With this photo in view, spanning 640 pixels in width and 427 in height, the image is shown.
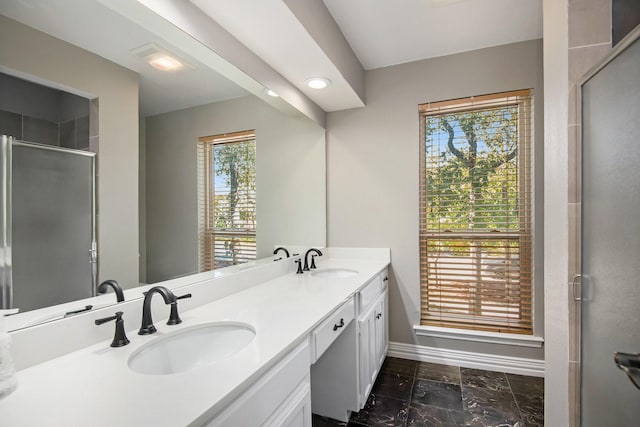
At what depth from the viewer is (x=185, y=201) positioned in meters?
1.42

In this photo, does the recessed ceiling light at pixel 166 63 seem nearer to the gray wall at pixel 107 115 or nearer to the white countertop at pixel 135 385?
the gray wall at pixel 107 115

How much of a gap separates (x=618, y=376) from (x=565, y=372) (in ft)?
1.07

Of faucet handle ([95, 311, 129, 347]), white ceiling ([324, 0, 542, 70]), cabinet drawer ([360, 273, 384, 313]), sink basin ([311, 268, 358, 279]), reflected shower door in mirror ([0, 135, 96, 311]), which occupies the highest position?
white ceiling ([324, 0, 542, 70])

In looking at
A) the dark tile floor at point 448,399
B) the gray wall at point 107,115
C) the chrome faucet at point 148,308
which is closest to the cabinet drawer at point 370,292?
the dark tile floor at point 448,399

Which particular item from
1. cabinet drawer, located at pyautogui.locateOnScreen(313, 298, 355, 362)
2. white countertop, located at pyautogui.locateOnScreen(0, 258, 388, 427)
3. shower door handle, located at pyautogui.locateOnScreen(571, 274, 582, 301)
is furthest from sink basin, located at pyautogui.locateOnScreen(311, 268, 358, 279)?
shower door handle, located at pyautogui.locateOnScreen(571, 274, 582, 301)

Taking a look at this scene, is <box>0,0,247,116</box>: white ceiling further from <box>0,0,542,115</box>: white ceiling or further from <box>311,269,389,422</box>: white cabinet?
<box>311,269,389,422</box>: white cabinet

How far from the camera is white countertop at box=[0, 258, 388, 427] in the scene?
0.63m

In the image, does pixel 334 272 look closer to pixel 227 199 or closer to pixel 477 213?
pixel 227 199

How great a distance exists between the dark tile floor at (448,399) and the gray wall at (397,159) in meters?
0.22

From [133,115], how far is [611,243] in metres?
1.75

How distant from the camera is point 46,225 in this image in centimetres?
92

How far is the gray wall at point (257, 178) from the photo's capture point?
1279 millimetres

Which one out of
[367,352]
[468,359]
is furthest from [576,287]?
[468,359]

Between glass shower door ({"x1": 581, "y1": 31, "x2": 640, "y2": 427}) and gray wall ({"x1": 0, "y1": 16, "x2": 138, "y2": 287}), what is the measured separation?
64.3 inches
